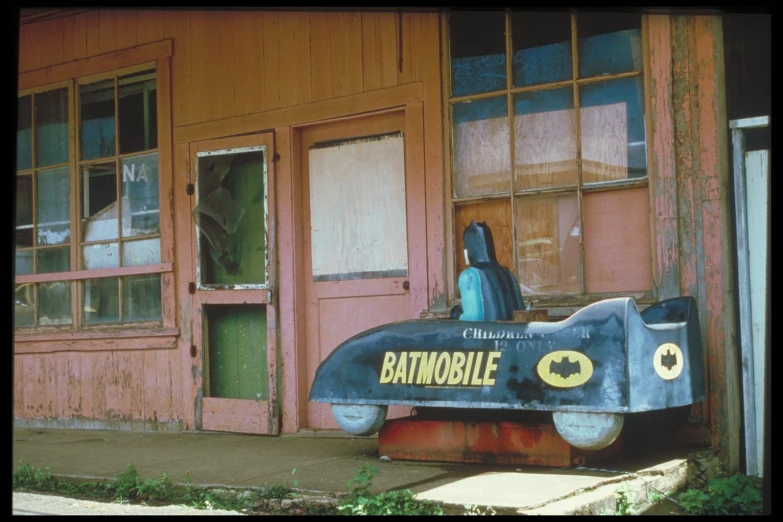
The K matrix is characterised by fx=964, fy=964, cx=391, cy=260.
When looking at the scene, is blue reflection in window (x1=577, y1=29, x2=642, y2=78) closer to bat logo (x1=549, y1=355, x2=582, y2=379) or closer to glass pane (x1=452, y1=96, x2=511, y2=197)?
glass pane (x1=452, y1=96, x2=511, y2=197)

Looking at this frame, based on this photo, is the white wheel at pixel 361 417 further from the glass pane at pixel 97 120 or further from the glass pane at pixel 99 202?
the glass pane at pixel 97 120

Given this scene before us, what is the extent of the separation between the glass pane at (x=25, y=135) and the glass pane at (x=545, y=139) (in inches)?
204

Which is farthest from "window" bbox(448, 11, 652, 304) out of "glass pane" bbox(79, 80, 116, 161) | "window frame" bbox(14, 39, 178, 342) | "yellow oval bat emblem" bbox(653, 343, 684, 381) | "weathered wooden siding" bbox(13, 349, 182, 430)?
"glass pane" bbox(79, 80, 116, 161)

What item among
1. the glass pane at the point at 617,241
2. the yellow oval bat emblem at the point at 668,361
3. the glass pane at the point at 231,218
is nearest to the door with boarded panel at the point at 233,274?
the glass pane at the point at 231,218

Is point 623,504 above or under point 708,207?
under

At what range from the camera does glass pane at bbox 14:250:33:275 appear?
9180mm

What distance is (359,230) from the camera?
726 cm

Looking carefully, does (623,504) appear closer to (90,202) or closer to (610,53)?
(610,53)

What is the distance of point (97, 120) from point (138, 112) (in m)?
0.51

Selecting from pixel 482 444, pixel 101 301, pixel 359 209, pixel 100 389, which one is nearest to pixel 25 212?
pixel 101 301

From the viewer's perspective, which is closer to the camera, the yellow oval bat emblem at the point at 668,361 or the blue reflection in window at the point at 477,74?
the yellow oval bat emblem at the point at 668,361

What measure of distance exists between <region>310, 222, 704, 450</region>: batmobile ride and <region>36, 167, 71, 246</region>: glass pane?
13.7 feet

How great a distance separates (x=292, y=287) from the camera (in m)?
7.40

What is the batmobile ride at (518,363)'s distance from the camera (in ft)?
16.3
